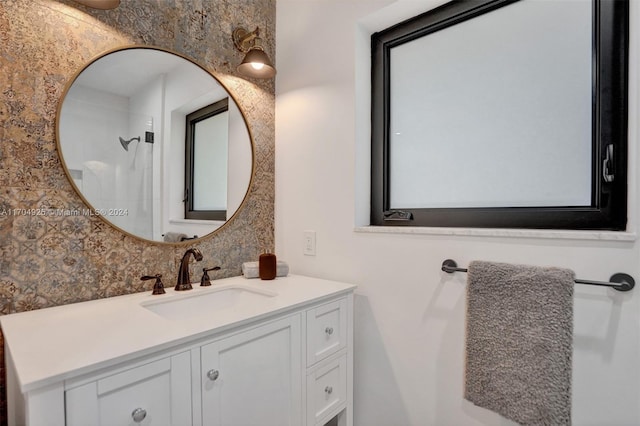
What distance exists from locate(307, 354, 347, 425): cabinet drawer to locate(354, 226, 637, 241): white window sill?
0.56 metres

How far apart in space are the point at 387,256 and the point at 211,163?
906mm

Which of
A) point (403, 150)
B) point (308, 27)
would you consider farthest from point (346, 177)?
point (308, 27)

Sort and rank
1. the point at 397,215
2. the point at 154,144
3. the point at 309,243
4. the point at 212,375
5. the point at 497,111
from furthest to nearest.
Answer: the point at 309,243 < the point at 397,215 < the point at 154,144 < the point at 497,111 < the point at 212,375

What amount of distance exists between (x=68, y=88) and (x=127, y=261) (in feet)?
2.06

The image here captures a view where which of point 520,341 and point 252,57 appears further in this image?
point 252,57

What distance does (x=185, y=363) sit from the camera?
32.4 inches

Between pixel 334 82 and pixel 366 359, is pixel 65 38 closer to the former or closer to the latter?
pixel 334 82

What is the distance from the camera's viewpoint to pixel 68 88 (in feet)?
3.56

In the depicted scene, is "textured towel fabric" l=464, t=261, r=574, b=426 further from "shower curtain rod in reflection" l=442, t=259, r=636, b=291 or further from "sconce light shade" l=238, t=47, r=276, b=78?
"sconce light shade" l=238, t=47, r=276, b=78

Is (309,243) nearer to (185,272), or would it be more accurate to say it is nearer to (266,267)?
(266,267)

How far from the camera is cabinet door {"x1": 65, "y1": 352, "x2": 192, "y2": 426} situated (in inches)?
26.4

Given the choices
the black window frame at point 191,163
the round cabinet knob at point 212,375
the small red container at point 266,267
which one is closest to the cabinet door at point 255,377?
the round cabinet knob at point 212,375

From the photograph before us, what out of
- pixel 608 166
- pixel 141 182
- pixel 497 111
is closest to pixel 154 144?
pixel 141 182


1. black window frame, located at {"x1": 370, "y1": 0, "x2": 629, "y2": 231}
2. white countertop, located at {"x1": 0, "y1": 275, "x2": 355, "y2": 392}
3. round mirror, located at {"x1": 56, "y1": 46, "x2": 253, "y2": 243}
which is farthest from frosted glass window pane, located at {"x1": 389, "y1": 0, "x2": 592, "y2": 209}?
round mirror, located at {"x1": 56, "y1": 46, "x2": 253, "y2": 243}
